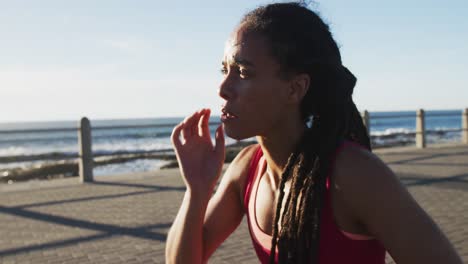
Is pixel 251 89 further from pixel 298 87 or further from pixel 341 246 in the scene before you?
pixel 341 246

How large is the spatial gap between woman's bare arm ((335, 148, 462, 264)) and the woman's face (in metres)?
0.35

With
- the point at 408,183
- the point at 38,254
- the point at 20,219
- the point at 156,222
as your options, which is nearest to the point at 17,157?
the point at 20,219

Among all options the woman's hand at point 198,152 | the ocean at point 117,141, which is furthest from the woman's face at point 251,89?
the ocean at point 117,141

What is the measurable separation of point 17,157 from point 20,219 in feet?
12.7

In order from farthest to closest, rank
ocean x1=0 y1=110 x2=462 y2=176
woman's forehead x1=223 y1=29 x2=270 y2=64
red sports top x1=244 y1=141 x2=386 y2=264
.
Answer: ocean x1=0 y1=110 x2=462 y2=176 → woman's forehead x1=223 y1=29 x2=270 y2=64 → red sports top x1=244 y1=141 x2=386 y2=264

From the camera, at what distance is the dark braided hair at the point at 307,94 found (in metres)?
1.74

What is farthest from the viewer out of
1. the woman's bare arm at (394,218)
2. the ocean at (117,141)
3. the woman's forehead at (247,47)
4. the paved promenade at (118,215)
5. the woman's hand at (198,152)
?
the ocean at (117,141)

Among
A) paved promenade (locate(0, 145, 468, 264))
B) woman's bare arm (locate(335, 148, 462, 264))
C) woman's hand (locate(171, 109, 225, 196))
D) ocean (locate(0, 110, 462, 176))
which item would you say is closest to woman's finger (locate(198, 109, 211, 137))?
woman's hand (locate(171, 109, 225, 196))

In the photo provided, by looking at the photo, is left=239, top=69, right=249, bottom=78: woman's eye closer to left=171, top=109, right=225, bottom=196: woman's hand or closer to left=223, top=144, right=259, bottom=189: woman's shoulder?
left=171, top=109, right=225, bottom=196: woman's hand

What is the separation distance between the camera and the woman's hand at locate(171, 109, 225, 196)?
6.44ft

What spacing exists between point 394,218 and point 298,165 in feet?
1.29

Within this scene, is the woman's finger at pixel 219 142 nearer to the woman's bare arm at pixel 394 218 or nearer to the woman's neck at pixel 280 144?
the woman's neck at pixel 280 144

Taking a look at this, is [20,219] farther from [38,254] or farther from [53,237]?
[38,254]

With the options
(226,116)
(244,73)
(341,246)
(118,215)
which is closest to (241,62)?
(244,73)
